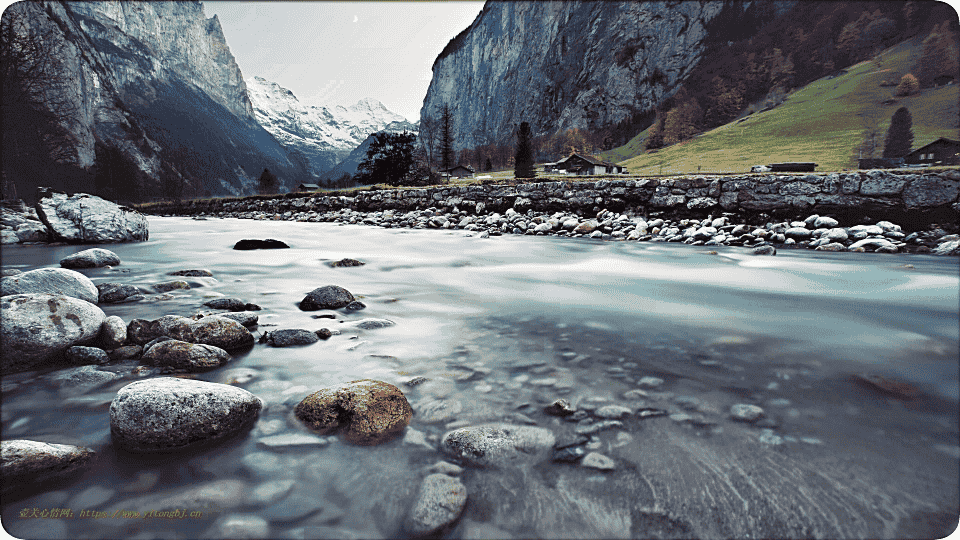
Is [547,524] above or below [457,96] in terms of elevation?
below

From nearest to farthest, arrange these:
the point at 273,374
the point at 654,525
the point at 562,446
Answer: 1. the point at 654,525
2. the point at 562,446
3. the point at 273,374

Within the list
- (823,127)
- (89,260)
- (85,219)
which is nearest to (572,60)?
(823,127)

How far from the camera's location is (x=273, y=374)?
10.2 ft

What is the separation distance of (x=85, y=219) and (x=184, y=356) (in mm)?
13058

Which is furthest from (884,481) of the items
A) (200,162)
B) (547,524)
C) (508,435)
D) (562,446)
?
(200,162)

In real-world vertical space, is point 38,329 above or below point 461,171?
below

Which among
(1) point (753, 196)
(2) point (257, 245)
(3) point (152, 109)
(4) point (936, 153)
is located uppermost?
(3) point (152, 109)

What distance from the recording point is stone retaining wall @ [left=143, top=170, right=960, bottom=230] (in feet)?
35.0

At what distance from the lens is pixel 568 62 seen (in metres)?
129

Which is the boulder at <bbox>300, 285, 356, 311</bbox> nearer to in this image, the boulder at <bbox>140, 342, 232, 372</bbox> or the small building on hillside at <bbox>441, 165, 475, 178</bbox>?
the boulder at <bbox>140, 342, 232, 372</bbox>

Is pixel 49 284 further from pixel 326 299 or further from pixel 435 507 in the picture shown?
pixel 435 507

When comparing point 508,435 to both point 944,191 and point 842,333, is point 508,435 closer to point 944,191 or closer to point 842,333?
point 842,333

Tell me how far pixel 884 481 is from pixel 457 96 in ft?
583

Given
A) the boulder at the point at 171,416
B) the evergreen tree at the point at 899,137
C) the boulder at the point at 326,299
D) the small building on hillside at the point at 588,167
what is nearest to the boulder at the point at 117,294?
the boulder at the point at 326,299
